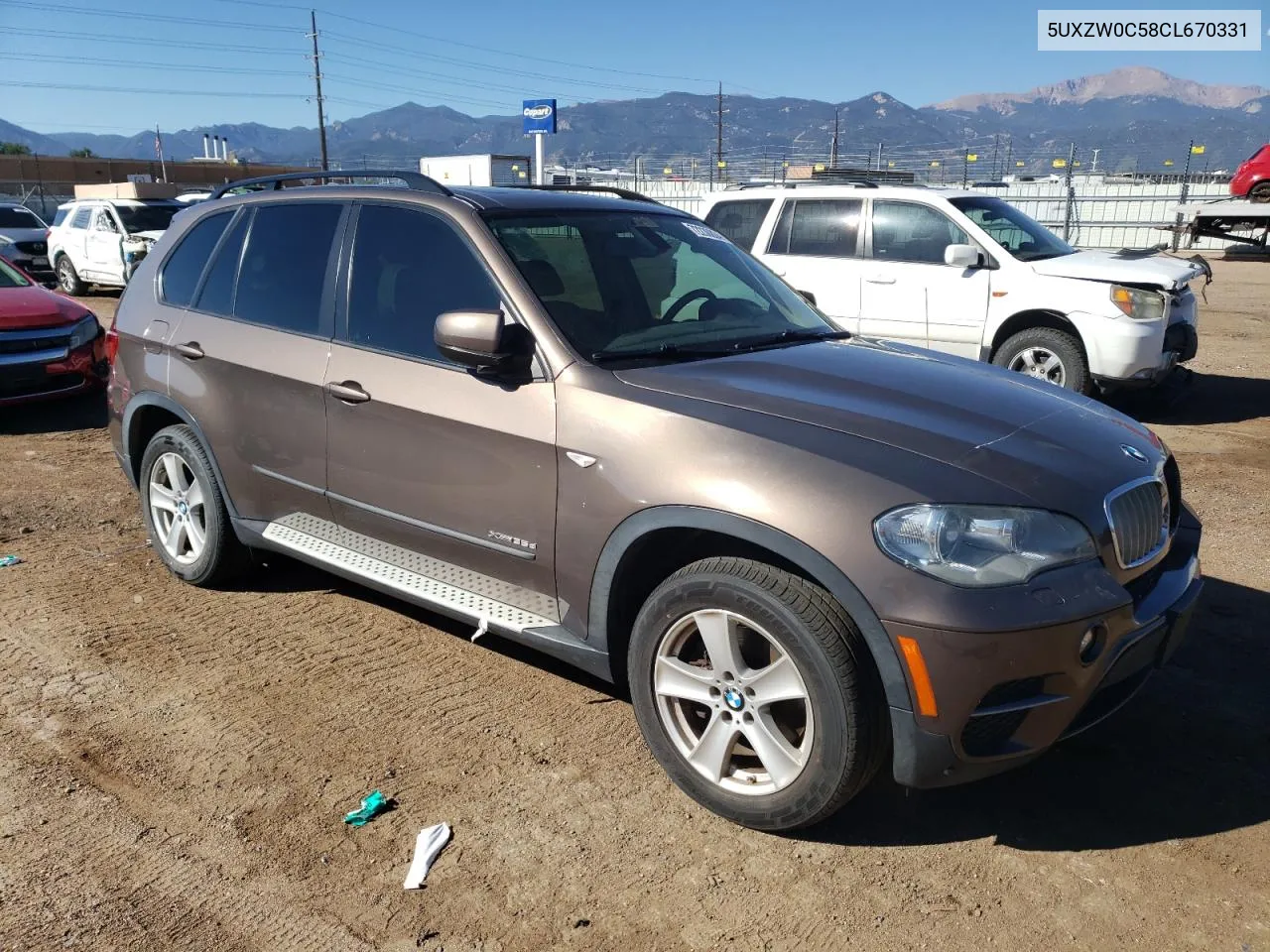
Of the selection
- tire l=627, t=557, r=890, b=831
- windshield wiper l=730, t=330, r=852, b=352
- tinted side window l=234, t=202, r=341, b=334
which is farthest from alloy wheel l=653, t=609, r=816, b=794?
tinted side window l=234, t=202, r=341, b=334

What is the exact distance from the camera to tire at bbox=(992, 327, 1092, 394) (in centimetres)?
806

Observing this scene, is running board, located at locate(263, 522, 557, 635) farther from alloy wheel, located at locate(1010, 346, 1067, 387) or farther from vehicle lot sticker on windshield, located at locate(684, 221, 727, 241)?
alloy wheel, located at locate(1010, 346, 1067, 387)

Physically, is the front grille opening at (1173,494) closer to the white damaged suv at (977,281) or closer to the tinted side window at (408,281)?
the tinted side window at (408,281)

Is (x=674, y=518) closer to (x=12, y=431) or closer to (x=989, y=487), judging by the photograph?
(x=989, y=487)

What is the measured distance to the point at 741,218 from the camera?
9.65 m

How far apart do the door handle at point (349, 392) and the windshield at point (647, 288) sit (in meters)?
0.78

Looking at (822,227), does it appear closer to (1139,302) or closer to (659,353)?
(1139,302)

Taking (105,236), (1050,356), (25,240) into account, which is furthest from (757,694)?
(25,240)

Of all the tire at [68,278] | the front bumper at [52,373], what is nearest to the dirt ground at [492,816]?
the front bumper at [52,373]

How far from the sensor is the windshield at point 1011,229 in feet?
28.0

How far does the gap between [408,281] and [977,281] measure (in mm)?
6075

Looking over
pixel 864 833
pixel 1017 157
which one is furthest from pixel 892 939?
pixel 1017 157

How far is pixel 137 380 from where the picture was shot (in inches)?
188

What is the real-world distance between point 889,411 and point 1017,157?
39711 mm
